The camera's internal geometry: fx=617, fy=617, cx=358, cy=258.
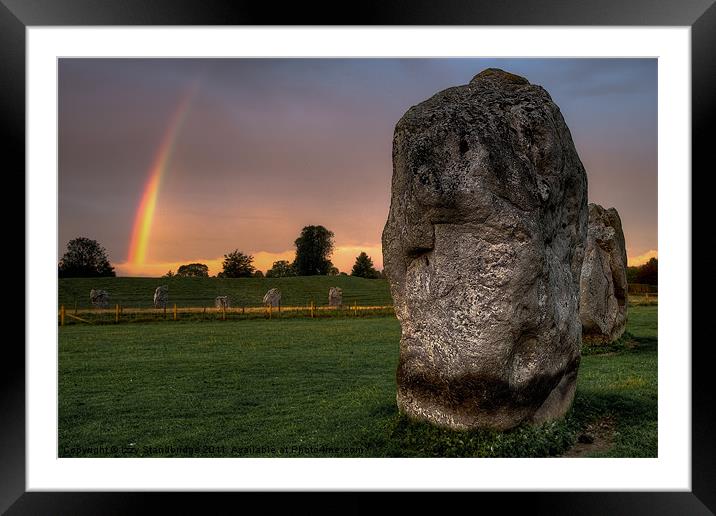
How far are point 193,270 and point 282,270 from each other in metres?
8.23

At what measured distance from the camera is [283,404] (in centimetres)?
1254

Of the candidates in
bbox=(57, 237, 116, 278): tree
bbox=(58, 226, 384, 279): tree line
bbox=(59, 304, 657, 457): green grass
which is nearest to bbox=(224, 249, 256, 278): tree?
bbox=(58, 226, 384, 279): tree line

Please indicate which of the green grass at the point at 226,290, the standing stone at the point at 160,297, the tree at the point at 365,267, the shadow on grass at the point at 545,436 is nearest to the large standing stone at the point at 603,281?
the shadow on grass at the point at 545,436

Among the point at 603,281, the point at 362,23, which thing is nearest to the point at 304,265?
the point at 603,281

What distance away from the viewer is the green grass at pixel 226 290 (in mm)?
39928

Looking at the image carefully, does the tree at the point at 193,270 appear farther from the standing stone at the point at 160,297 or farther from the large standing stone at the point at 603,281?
the large standing stone at the point at 603,281

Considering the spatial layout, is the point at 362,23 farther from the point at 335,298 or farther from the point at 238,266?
the point at 238,266

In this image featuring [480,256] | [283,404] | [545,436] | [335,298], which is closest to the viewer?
[480,256]

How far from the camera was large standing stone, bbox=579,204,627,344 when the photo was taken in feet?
61.5

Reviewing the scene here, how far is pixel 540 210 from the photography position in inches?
358

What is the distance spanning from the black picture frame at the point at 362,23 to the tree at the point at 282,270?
47.5m
